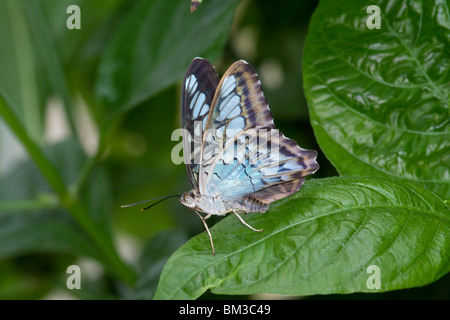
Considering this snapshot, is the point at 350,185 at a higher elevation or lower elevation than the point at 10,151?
higher

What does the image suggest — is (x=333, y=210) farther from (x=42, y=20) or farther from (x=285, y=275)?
(x=42, y=20)

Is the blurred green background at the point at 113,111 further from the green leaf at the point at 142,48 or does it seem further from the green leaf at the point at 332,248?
the green leaf at the point at 332,248

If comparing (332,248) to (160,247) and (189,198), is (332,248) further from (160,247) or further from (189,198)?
(160,247)

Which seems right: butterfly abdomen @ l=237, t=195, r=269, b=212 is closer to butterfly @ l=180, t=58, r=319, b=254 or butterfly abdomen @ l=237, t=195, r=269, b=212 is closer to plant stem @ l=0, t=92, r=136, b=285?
butterfly @ l=180, t=58, r=319, b=254

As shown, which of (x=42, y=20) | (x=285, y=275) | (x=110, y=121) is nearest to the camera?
(x=285, y=275)

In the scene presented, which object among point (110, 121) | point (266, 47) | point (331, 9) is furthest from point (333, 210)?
point (266, 47)

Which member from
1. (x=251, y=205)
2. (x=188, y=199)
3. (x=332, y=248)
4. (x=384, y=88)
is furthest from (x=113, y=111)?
(x=332, y=248)

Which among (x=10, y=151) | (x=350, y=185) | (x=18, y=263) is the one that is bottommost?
(x=18, y=263)
